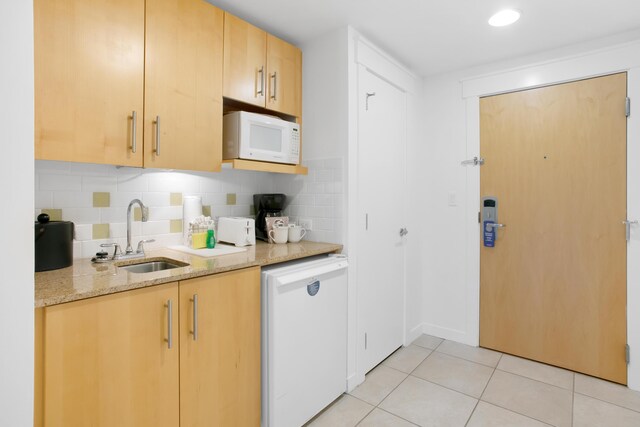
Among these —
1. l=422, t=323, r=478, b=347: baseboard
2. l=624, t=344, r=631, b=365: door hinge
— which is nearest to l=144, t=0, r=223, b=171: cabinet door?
l=422, t=323, r=478, b=347: baseboard

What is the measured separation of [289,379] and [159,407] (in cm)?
63

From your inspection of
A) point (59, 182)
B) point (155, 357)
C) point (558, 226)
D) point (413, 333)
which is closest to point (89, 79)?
point (59, 182)

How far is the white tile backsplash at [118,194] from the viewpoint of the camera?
1.62 meters

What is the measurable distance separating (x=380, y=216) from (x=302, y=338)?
1.10 m

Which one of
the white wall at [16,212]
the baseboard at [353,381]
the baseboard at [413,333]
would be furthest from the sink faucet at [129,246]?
the baseboard at [413,333]

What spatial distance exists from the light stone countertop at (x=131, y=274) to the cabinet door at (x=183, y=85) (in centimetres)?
50

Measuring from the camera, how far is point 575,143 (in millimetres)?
2369

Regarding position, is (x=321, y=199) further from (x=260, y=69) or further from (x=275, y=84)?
(x=260, y=69)

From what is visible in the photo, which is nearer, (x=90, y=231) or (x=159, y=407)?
(x=159, y=407)

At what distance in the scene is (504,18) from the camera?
2.04 meters

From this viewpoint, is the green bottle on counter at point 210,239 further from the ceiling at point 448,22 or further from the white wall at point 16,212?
the ceiling at point 448,22

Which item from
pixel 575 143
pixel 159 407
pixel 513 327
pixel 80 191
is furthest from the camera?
pixel 513 327

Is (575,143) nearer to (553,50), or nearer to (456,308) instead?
(553,50)

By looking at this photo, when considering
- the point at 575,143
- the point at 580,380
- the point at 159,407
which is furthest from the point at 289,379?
the point at 575,143
